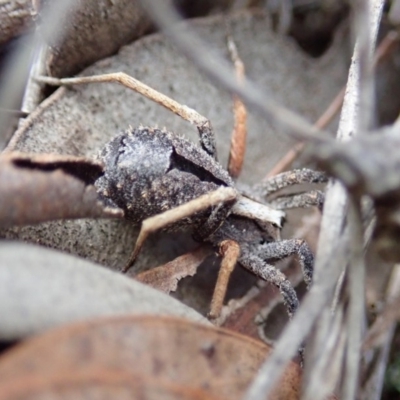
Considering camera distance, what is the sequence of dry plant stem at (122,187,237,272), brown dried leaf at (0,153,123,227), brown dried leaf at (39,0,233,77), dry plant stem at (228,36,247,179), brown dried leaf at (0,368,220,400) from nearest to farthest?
brown dried leaf at (0,368,220,400) < brown dried leaf at (0,153,123,227) < dry plant stem at (122,187,237,272) < brown dried leaf at (39,0,233,77) < dry plant stem at (228,36,247,179)

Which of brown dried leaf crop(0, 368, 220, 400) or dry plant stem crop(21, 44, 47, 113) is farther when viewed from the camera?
dry plant stem crop(21, 44, 47, 113)

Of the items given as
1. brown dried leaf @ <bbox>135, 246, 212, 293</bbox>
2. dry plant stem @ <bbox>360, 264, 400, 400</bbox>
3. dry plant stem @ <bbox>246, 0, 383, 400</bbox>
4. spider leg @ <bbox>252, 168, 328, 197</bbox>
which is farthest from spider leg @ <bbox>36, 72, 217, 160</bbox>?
dry plant stem @ <bbox>360, 264, 400, 400</bbox>

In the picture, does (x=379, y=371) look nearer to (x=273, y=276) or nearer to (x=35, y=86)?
(x=273, y=276)

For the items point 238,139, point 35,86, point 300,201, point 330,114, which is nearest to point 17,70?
point 35,86

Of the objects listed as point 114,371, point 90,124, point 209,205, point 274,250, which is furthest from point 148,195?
point 114,371

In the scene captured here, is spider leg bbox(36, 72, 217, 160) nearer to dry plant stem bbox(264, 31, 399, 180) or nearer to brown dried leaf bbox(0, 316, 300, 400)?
dry plant stem bbox(264, 31, 399, 180)

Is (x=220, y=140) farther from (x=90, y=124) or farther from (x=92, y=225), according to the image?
(x=92, y=225)
